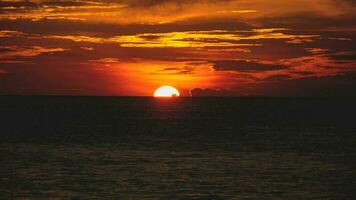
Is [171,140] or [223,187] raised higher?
[171,140]

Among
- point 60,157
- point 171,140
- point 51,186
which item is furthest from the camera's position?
point 171,140

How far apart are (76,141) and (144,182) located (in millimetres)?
38190

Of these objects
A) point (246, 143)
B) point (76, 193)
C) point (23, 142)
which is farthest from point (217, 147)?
point (76, 193)

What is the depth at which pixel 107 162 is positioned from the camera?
55000mm

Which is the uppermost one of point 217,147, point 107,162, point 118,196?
point 217,147

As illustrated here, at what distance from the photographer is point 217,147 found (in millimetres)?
71625

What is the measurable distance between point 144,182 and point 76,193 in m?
5.69

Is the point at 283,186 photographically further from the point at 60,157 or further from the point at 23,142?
the point at 23,142

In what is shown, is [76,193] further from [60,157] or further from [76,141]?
[76,141]

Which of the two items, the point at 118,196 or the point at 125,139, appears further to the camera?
the point at 125,139

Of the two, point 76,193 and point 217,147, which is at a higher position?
point 217,147

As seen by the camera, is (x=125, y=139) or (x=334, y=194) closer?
(x=334, y=194)

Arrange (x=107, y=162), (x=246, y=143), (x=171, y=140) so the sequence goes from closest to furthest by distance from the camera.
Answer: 1. (x=107, y=162)
2. (x=246, y=143)
3. (x=171, y=140)

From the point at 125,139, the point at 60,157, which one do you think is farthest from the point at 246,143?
the point at 60,157
